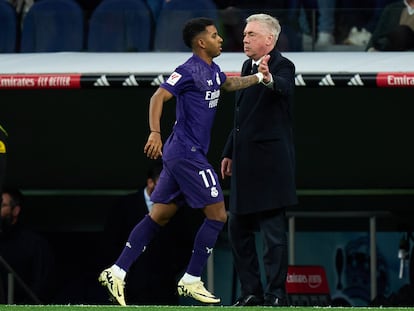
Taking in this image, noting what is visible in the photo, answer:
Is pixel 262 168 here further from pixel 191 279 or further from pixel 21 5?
pixel 21 5

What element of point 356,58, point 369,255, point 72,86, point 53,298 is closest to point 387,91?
point 356,58

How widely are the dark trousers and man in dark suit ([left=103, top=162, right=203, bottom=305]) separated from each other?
201 centimetres

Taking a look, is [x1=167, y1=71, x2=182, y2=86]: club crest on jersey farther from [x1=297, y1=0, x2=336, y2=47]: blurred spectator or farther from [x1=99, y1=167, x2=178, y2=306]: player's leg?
[x1=297, y1=0, x2=336, y2=47]: blurred spectator

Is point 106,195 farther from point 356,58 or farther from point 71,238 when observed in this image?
point 356,58

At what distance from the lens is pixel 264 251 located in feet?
26.3

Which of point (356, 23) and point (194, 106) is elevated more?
point (356, 23)

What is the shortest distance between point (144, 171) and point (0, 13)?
1573 mm

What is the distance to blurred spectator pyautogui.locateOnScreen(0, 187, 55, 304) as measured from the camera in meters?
10.4

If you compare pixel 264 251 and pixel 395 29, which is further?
pixel 395 29

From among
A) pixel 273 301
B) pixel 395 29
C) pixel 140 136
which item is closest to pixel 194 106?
pixel 273 301

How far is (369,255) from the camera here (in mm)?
10789

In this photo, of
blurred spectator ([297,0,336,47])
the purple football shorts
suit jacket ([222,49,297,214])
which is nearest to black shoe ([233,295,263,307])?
suit jacket ([222,49,297,214])

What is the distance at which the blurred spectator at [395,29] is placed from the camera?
32.1 feet

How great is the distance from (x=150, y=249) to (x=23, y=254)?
0.90m
